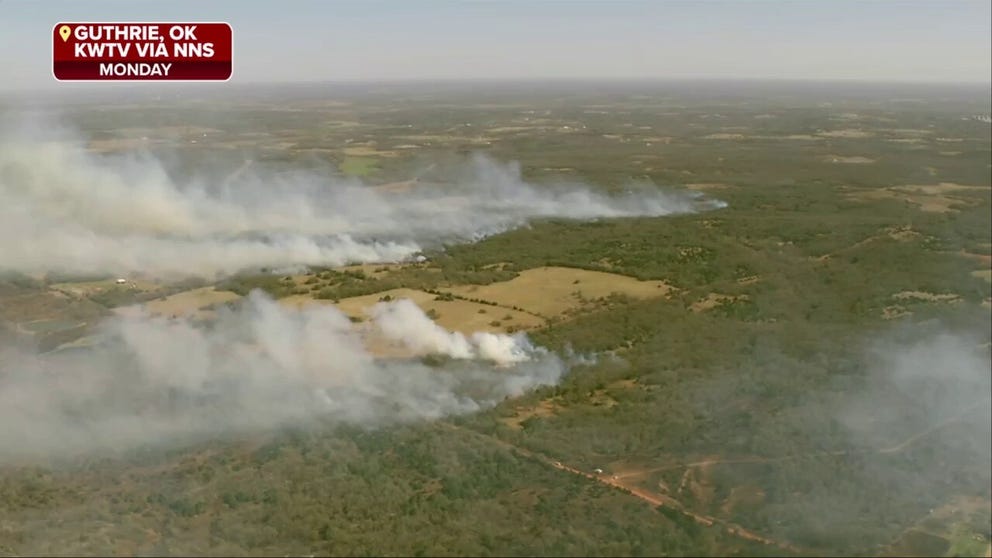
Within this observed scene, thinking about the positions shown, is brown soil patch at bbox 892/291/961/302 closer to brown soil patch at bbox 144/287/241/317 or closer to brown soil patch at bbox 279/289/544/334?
brown soil patch at bbox 279/289/544/334

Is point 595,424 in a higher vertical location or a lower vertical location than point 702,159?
lower

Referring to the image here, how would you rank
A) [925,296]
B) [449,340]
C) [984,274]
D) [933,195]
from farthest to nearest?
[449,340] < [925,296] < [933,195] < [984,274]

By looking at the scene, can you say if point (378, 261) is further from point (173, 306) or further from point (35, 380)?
point (35, 380)

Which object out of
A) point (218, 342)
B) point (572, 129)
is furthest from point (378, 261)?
point (572, 129)

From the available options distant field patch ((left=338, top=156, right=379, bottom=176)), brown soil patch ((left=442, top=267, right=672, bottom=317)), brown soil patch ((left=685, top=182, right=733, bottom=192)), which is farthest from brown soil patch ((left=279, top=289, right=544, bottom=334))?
distant field patch ((left=338, top=156, right=379, bottom=176))

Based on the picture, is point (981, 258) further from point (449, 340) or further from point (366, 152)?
point (366, 152)

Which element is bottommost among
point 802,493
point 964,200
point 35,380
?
point 35,380

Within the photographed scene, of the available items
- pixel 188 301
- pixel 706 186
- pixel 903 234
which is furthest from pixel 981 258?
pixel 188 301

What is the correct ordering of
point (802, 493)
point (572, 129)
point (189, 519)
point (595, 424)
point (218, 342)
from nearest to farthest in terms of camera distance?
point (802, 493)
point (189, 519)
point (595, 424)
point (218, 342)
point (572, 129)
